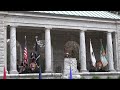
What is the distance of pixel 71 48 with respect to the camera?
42125 mm

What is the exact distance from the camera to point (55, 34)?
135 ft

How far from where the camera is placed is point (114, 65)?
131 feet

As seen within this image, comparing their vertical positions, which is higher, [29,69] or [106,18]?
[106,18]

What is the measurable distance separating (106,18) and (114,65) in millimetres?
6552

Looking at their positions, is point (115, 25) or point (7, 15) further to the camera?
point (115, 25)

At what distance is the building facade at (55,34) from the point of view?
3244cm

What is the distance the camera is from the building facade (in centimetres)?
3244
